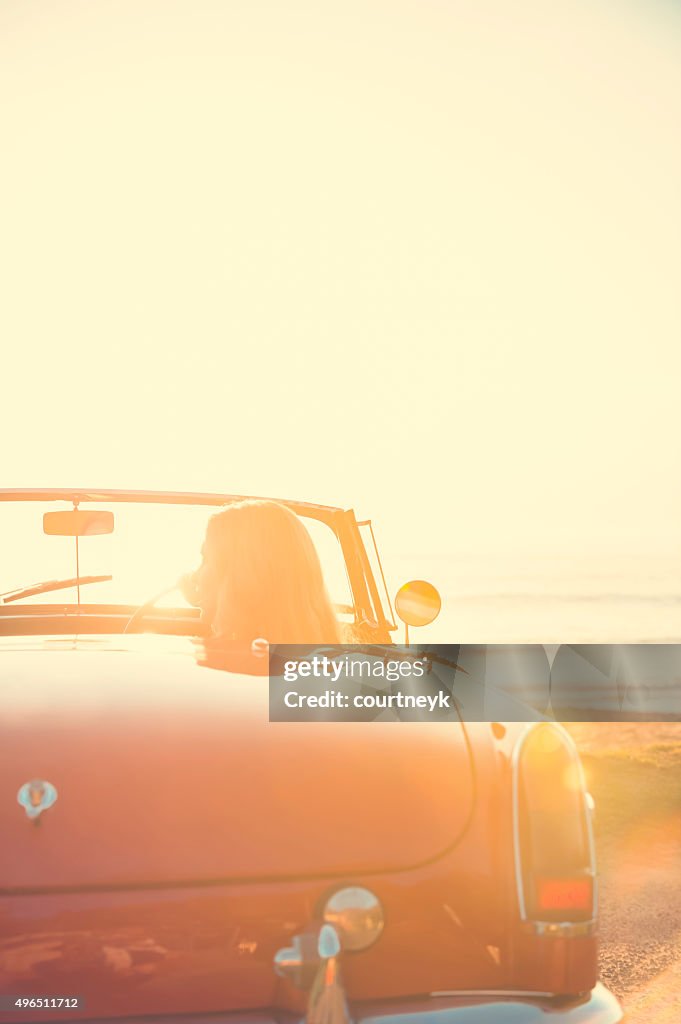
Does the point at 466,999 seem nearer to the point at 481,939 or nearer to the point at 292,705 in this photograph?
Result: the point at 481,939

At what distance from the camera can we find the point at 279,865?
1973mm

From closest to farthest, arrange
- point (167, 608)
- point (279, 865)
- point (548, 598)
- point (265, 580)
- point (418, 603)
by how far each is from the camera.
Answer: point (279, 865) → point (265, 580) → point (418, 603) → point (167, 608) → point (548, 598)

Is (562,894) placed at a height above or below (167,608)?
below

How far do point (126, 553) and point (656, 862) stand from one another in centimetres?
374

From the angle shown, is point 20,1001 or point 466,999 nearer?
point 20,1001

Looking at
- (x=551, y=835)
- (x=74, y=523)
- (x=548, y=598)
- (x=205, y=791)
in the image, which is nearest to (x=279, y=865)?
(x=205, y=791)

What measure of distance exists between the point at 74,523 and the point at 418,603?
52.3 inches

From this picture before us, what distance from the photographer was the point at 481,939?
2062 millimetres

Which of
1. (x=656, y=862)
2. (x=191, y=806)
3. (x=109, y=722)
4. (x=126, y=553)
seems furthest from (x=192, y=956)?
(x=656, y=862)

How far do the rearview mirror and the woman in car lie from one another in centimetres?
70

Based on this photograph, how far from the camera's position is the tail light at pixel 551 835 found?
6.83 ft

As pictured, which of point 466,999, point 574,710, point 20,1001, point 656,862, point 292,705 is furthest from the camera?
point 574,710

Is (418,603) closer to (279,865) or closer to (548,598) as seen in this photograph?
(279,865)

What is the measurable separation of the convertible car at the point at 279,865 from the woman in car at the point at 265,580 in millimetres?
713
